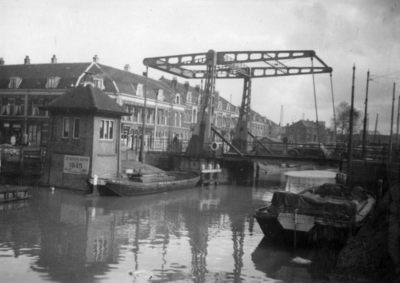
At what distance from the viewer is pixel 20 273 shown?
8.86m

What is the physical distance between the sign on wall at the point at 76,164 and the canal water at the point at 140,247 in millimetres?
2553

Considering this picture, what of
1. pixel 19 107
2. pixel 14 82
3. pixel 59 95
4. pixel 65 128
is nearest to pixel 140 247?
pixel 65 128

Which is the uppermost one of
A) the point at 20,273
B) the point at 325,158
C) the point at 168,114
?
the point at 168,114

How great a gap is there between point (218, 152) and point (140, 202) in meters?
10.8

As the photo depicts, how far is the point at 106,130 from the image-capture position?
73.3 ft

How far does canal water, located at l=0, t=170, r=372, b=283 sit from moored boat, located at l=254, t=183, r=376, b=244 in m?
0.43

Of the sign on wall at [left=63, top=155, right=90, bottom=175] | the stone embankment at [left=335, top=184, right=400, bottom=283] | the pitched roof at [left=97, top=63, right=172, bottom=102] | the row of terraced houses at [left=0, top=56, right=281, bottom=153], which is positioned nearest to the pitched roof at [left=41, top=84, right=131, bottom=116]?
the sign on wall at [left=63, top=155, right=90, bottom=175]

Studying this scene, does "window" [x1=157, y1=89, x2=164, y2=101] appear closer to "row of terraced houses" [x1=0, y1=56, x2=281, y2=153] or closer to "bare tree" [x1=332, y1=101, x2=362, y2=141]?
"row of terraced houses" [x1=0, y1=56, x2=281, y2=153]

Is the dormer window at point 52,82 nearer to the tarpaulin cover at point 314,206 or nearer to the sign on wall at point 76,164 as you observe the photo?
the sign on wall at point 76,164

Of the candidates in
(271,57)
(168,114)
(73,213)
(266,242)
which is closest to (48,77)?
(168,114)

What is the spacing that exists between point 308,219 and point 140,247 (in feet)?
16.1

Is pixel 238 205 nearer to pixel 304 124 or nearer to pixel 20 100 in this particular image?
pixel 20 100

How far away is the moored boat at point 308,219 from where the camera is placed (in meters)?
12.0

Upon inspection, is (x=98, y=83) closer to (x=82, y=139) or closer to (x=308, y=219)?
(x=82, y=139)
